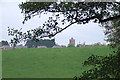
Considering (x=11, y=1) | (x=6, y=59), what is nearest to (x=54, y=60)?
(x=6, y=59)

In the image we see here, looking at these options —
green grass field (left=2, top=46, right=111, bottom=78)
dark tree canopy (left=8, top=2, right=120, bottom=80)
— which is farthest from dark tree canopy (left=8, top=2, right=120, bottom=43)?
green grass field (left=2, top=46, right=111, bottom=78)

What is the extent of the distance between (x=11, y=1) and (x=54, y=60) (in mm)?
3436

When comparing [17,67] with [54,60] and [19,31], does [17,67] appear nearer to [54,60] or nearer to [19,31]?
[54,60]

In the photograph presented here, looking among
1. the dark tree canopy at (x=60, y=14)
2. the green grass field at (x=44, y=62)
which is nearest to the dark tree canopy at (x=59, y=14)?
the dark tree canopy at (x=60, y=14)

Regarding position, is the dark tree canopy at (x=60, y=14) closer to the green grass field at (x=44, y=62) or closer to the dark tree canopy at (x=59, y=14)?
the dark tree canopy at (x=59, y=14)

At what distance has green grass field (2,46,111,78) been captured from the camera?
5.59 meters

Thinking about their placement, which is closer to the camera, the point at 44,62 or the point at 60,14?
the point at 60,14

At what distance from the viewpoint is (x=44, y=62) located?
5906 millimetres

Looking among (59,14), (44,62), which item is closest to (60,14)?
(59,14)

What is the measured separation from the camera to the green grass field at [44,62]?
18.4 feet

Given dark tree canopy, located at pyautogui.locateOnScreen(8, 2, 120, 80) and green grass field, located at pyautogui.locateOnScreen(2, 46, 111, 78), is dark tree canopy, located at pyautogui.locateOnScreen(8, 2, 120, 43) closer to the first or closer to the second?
dark tree canopy, located at pyautogui.locateOnScreen(8, 2, 120, 80)

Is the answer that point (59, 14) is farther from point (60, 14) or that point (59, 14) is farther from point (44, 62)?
point (44, 62)

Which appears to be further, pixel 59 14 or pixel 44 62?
pixel 44 62

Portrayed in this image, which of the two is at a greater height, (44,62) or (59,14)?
(59,14)
